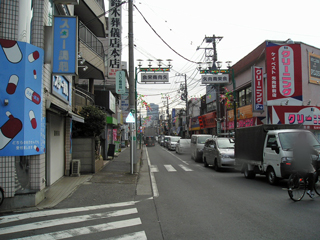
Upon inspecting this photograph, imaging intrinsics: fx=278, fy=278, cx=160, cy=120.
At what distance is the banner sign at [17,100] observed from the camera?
6.87 metres

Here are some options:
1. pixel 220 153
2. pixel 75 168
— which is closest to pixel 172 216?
pixel 75 168

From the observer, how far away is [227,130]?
30547 millimetres

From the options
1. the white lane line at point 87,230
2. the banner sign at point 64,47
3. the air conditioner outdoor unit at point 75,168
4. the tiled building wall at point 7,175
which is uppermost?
the banner sign at point 64,47

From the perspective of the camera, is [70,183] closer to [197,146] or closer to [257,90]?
[197,146]

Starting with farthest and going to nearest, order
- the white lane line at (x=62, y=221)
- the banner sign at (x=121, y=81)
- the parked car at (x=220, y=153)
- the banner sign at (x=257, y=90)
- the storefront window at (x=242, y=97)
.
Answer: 1. the storefront window at (x=242, y=97)
2. the banner sign at (x=257, y=90)
3. the banner sign at (x=121, y=81)
4. the parked car at (x=220, y=153)
5. the white lane line at (x=62, y=221)

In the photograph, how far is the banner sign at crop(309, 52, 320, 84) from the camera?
2199 cm

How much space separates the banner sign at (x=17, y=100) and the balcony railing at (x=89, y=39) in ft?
27.8

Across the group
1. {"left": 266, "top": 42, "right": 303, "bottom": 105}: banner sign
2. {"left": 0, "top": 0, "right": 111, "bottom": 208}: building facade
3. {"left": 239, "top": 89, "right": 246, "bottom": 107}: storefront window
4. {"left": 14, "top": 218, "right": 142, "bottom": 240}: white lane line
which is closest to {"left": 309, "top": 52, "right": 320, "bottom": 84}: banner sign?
{"left": 266, "top": 42, "right": 303, "bottom": 105}: banner sign

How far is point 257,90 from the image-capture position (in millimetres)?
21125

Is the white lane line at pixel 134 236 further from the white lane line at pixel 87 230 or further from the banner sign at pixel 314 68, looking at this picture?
the banner sign at pixel 314 68

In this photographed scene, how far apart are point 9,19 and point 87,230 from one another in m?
5.68

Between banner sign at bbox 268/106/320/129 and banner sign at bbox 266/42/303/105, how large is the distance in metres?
0.61

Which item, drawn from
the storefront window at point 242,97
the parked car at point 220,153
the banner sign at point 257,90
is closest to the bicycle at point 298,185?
the parked car at point 220,153

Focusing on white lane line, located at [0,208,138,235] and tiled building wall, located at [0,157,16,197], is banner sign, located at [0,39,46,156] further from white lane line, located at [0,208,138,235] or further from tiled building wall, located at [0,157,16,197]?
white lane line, located at [0,208,138,235]
